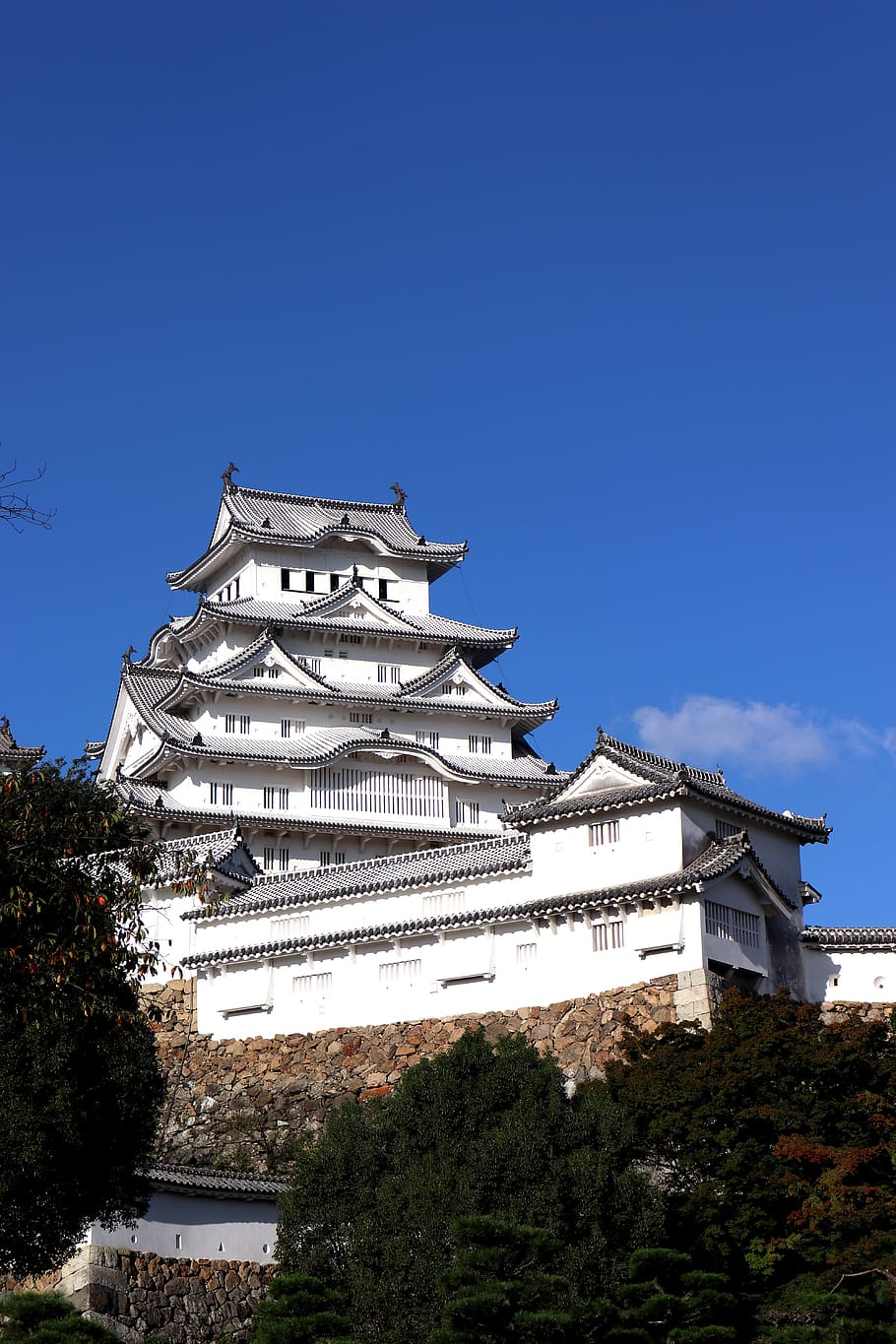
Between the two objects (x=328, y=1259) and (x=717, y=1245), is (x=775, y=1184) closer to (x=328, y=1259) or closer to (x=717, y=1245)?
(x=717, y=1245)

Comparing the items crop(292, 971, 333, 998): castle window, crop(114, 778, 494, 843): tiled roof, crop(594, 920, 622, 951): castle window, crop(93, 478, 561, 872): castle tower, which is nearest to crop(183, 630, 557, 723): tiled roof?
crop(93, 478, 561, 872): castle tower

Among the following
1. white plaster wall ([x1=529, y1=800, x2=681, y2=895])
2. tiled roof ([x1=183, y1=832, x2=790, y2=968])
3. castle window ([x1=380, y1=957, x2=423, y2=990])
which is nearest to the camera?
tiled roof ([x1=183, y1=832, x2=790, y2=968])

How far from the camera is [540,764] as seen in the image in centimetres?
5850

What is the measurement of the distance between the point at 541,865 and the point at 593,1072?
4.87 meters

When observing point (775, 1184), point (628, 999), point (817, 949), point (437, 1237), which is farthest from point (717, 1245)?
point (817, 949)

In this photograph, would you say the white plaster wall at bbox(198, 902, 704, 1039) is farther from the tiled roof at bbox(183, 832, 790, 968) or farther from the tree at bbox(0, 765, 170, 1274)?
the tree at bbox(0, 765, 170, 1274)

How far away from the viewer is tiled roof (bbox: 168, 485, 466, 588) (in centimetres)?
6094

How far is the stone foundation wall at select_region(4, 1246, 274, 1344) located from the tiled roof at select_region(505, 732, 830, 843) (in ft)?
38.0

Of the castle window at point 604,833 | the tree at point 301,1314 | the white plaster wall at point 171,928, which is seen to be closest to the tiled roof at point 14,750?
the white plaster wall at point 171,928

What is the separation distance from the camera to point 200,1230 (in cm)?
3070

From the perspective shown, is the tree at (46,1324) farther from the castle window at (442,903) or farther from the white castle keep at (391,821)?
the castle window at (442,903)

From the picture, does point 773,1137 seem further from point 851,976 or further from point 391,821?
point 391,821

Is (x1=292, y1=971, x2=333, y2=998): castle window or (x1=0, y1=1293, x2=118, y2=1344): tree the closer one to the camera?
(x1=0, y1=1293, x2=118, y2=1344): tree

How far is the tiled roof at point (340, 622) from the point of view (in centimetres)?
5825
